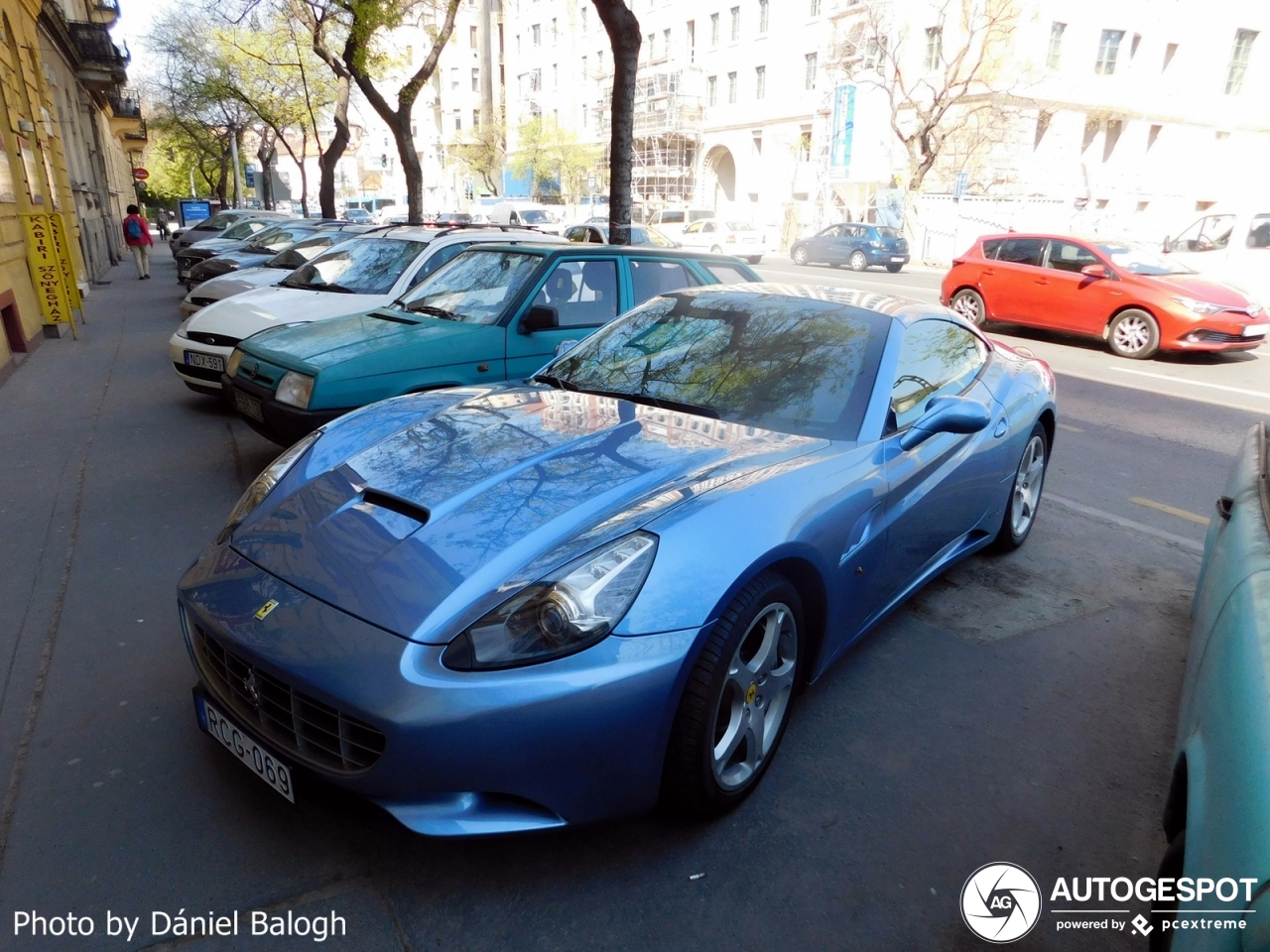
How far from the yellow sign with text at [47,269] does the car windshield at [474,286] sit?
8009 millimetres

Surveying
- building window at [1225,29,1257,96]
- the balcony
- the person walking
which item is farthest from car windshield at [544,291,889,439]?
building window at [1225,29,1257,96]

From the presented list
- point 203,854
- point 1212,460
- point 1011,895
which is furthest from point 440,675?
point 1212,460

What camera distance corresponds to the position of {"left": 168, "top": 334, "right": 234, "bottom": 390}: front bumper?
708cm

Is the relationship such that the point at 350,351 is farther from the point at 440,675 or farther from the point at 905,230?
the point at 905,230

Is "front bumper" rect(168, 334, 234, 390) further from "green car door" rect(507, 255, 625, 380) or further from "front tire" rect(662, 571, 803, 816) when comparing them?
"front tire" rect(662, 571, 803, 816)

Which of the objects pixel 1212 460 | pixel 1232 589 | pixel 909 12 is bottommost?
pixel 1212 460

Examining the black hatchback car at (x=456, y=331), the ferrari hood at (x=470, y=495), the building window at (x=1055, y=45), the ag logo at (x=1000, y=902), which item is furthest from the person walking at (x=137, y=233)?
the building window at (x=1055, y=45)

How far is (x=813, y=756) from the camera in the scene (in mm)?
2883

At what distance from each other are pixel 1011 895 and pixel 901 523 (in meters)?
1.29

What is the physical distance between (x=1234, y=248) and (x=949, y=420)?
56.8 ft

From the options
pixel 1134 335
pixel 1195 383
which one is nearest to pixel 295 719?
pixel 1195 383

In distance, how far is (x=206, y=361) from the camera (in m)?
7.11

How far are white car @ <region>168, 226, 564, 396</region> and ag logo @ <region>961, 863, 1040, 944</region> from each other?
5.68m

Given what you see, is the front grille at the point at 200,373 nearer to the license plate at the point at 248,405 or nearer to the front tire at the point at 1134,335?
the license plate at the point at 248,405
